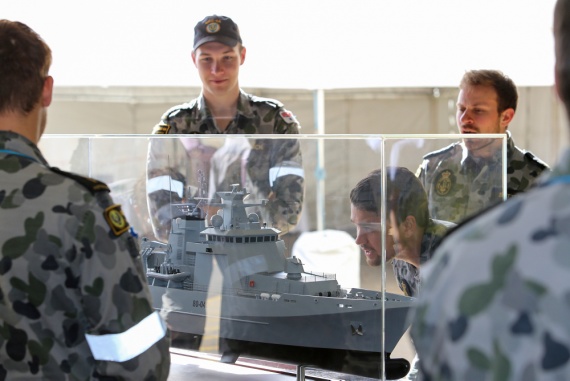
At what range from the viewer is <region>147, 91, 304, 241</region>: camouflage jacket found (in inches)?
90.4

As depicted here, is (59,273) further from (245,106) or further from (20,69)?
(245,106)

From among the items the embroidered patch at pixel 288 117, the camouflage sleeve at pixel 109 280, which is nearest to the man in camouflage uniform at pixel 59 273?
the camouflage sleeve at pixel 109 280

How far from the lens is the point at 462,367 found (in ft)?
2.39

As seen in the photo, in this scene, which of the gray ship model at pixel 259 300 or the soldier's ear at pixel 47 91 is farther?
the gray ship model at pixel 259 300

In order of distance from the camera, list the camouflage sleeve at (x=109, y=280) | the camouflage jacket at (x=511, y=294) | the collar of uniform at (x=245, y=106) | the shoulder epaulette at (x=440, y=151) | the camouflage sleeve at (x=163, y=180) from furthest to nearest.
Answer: the collar of uniform at (x=245, y=106) → the camouflage sleeve at (x=163, y=180) → the shoulder epaulette at (x=440, y=151) → the camouflage sleeve at (x=109, y=280) → the camouflage jacket at (x=511, y=294)

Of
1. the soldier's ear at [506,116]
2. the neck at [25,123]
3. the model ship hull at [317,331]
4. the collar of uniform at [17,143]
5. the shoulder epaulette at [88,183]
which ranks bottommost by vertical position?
the model ship hull at [317,331]

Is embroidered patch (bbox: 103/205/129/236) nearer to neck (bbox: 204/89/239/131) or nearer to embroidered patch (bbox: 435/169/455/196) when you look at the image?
embroidered patch (bbox: 435/169/455/196)

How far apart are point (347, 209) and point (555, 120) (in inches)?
264

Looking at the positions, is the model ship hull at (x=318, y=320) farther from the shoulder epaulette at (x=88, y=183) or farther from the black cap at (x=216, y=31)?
the black cap at (x=216, y=31)

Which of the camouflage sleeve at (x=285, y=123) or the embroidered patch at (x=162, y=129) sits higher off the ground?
the camouflage sleeve at (x=285, y=123)

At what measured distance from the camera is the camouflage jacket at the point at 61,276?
137 centimetres

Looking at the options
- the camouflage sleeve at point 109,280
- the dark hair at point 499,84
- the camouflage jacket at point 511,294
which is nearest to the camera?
the camouflage jacket at point 511,294

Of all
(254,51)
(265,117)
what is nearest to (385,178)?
(265,117)

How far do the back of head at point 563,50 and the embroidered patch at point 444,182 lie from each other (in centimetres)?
137
